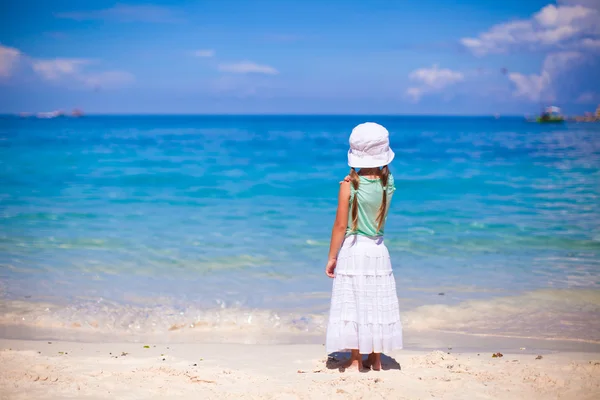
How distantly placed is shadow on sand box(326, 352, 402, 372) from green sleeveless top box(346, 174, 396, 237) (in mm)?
1165

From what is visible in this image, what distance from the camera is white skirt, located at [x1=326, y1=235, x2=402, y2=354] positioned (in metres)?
4.20

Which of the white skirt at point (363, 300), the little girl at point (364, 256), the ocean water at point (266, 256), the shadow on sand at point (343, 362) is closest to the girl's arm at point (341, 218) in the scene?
the little girl at point (364, 256)

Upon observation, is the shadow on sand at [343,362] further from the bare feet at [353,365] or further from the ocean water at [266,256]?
the ocean water at [266,256]

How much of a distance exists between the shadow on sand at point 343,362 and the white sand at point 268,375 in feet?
0.08

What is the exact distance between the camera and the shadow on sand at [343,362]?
4.58 m

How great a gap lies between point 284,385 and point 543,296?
4133mm

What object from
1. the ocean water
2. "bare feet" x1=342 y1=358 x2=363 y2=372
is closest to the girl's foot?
"bare feet" x1=342 y1=358 x2=363 y2=372

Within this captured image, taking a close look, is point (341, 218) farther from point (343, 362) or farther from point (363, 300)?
point (343, 362)

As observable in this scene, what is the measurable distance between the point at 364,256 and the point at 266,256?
4.86 metres

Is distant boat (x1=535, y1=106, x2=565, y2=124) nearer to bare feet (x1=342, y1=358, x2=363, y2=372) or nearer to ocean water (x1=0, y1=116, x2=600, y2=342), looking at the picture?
ocean water (x1=0, y1=116, x2=600, y2=342)

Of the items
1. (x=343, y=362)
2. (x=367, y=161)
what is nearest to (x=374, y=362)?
(x=343, y=362)

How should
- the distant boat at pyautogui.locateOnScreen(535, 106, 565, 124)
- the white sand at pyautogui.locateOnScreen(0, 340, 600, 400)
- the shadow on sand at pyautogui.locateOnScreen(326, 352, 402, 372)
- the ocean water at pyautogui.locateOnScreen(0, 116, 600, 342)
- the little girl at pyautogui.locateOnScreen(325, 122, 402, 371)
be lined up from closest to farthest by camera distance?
the white sand at pyautogui.locateOnScreen(0, 340, 600, 400), the little girl at pyautogui.locateOnScreen(325, 122, 402, 371), the shadow on sand at pyautogui.locateOnScreen(326, 352, 402, 372), the ocean water at pyautogui.locateOnScreen(0, 116, 600, 342), the distant boat at pyautogui.locateOnScreen(535, 106, 565, 124)

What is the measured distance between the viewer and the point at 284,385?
4188 millimetres

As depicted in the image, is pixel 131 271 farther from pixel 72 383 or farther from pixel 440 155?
pixel 440 155
